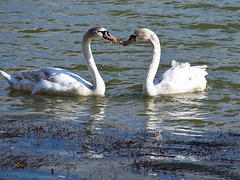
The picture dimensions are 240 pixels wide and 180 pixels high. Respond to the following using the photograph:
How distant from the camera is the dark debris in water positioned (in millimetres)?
6117

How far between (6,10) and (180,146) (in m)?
14.5

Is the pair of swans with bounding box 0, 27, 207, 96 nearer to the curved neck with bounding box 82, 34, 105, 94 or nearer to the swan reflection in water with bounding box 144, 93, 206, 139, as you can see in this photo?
the curved neck with bounding box 82, 34, 105, 94

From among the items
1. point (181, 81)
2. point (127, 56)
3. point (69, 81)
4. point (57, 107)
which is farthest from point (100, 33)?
point (127, 56)

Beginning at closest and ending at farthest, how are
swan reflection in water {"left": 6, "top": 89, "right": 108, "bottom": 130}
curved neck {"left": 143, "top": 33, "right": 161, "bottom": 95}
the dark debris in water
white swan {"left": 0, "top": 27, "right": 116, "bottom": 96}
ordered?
1. the dark debris in water
2. swan reflection in water {"left": 6, "top": 89, "right": 108, "bottom": 130}
3. white swan {"left": 0, "top": 27, "right": 116, "bottom": 96}
4. curved neck {"left": 143, "top": 33, "right": 161, "bottom": 95}

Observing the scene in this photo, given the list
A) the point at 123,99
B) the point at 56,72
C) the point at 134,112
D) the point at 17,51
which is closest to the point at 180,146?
the point at 134,112

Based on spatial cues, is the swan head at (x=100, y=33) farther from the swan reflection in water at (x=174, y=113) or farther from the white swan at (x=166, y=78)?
the swan reflection in water at (x=174, y=113)

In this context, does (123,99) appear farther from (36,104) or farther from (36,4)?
(36,4)

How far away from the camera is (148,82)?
1056 centimetres

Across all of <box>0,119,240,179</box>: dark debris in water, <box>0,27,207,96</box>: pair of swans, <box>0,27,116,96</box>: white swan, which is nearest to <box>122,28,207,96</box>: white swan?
<box>0,27,207,96</box>: pair of swans

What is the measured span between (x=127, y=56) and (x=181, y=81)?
3.19 metres

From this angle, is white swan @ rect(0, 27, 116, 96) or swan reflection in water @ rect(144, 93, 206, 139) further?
white swan @ rect(0, 27, 116, 96)

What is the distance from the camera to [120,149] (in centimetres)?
673

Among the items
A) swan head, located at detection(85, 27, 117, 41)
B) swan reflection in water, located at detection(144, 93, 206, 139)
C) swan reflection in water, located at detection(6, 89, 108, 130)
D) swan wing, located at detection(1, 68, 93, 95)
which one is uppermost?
swan head, located at detection(85, 27, 117, 41)

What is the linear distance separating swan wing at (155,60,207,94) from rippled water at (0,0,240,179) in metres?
0.19
